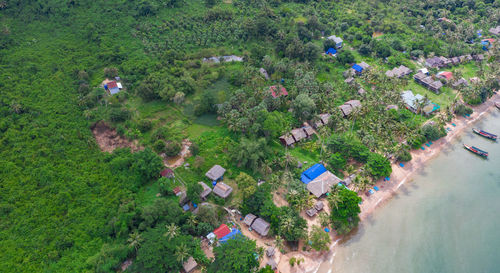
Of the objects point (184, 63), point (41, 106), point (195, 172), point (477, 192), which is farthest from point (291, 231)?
point (41, 106)

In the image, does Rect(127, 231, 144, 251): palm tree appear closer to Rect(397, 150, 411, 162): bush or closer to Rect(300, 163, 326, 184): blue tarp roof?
Rect(300, 163, 326, 184): blue tarp roof

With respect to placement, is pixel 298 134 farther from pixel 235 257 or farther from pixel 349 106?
pixel 235 257

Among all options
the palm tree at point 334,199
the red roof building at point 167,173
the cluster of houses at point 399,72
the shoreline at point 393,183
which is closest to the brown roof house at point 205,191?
the red roof building at point 167,173

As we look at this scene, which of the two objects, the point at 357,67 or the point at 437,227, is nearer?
the point at 437,227

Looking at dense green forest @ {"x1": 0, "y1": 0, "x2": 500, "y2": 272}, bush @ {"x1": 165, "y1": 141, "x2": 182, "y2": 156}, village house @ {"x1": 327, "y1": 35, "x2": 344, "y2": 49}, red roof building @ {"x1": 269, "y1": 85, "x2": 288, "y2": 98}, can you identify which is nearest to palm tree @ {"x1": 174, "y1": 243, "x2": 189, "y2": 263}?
dense green forest @ {"x1": 0, "y1": 0, "x2": 500, "y2": 272}

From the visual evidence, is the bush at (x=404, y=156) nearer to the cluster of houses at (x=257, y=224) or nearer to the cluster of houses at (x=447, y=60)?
the cluster of houses at (x=257, y=224)

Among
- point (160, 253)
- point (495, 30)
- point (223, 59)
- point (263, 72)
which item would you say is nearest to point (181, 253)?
point (160, 253)
